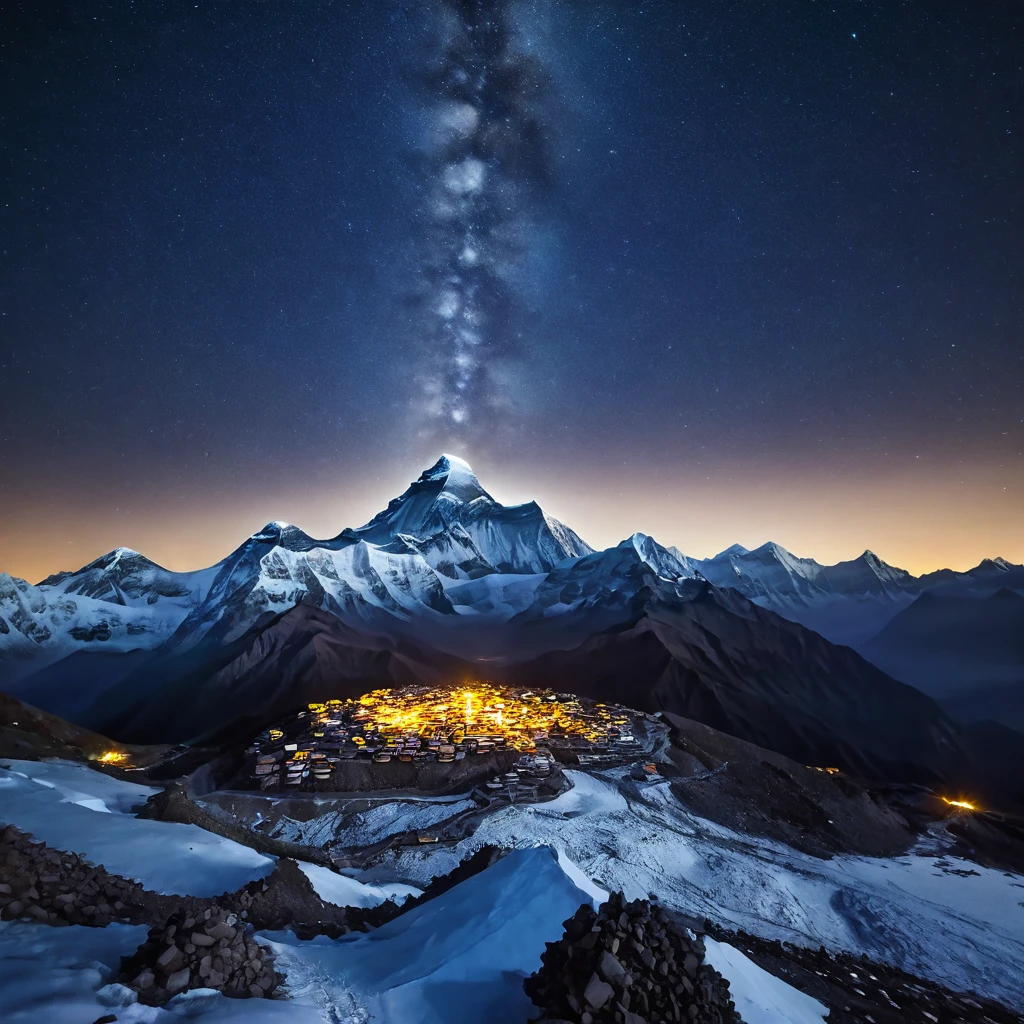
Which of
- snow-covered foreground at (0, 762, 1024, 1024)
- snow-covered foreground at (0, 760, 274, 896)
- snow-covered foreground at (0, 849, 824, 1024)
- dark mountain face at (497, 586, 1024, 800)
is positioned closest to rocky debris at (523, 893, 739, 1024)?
snow-covered foreground at (0, 849, 824, 1024)

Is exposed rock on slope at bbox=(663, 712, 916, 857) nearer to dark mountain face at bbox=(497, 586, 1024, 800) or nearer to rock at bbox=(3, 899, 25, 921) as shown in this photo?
rock at bbox=(3, 899, 25, 921)

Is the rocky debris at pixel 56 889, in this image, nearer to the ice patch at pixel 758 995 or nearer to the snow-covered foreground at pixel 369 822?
the ice patch at pixel 758 995

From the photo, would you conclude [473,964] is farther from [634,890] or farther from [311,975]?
[634,890]

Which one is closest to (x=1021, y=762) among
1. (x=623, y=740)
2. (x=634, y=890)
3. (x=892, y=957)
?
(x=623, y=740)

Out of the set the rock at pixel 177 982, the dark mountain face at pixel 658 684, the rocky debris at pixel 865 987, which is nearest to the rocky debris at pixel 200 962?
the rock at pixel 177 982

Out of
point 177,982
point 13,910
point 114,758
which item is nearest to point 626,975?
point 177,982
